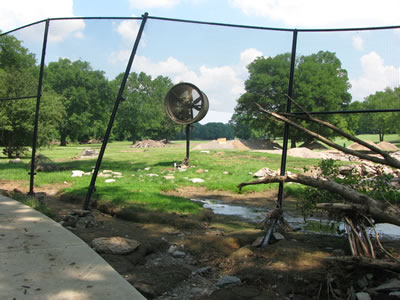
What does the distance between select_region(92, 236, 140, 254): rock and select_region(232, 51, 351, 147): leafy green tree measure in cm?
301

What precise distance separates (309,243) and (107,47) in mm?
4970

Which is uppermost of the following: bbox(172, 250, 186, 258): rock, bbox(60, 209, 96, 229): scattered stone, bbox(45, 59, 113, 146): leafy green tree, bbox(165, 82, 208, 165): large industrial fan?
bbox(45, 59, 113, 146): leafy green tree

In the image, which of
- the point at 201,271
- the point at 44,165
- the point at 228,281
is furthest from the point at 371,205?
the point at 44,165


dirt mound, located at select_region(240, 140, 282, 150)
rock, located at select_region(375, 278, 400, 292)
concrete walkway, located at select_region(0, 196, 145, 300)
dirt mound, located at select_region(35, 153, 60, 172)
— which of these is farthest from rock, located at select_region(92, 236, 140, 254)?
dirt mound, located at select_region(240, 140, 282, 150)

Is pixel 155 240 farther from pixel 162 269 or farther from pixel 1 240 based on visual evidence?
pixel 1 240

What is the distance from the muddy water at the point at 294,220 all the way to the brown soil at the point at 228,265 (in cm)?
106

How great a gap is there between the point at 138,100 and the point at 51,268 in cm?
4508

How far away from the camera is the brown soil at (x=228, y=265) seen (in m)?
→ 3.31

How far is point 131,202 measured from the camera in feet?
24.4

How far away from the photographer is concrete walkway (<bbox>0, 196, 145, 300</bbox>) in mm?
2689

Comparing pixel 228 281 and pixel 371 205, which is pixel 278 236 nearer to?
pixel 228 281

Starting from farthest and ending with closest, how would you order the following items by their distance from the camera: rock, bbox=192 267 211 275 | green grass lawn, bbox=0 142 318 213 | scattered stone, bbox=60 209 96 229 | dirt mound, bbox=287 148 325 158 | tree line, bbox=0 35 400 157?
dirt mound, bbox=287 148 325 158 → tree line, bbox=0 35 400 157 → green grass lawn, bbox=0 142 318 213 → scattered stone, bbox=60 209 96 229 → rock, bbox=192 267 211 275

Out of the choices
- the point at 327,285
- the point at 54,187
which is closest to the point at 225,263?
→ the point at 327,285

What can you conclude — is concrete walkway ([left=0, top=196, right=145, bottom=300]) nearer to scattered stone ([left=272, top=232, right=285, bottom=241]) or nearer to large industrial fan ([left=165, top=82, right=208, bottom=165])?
scattered stone ([left=272, top=232, right=285, bottom=241])
